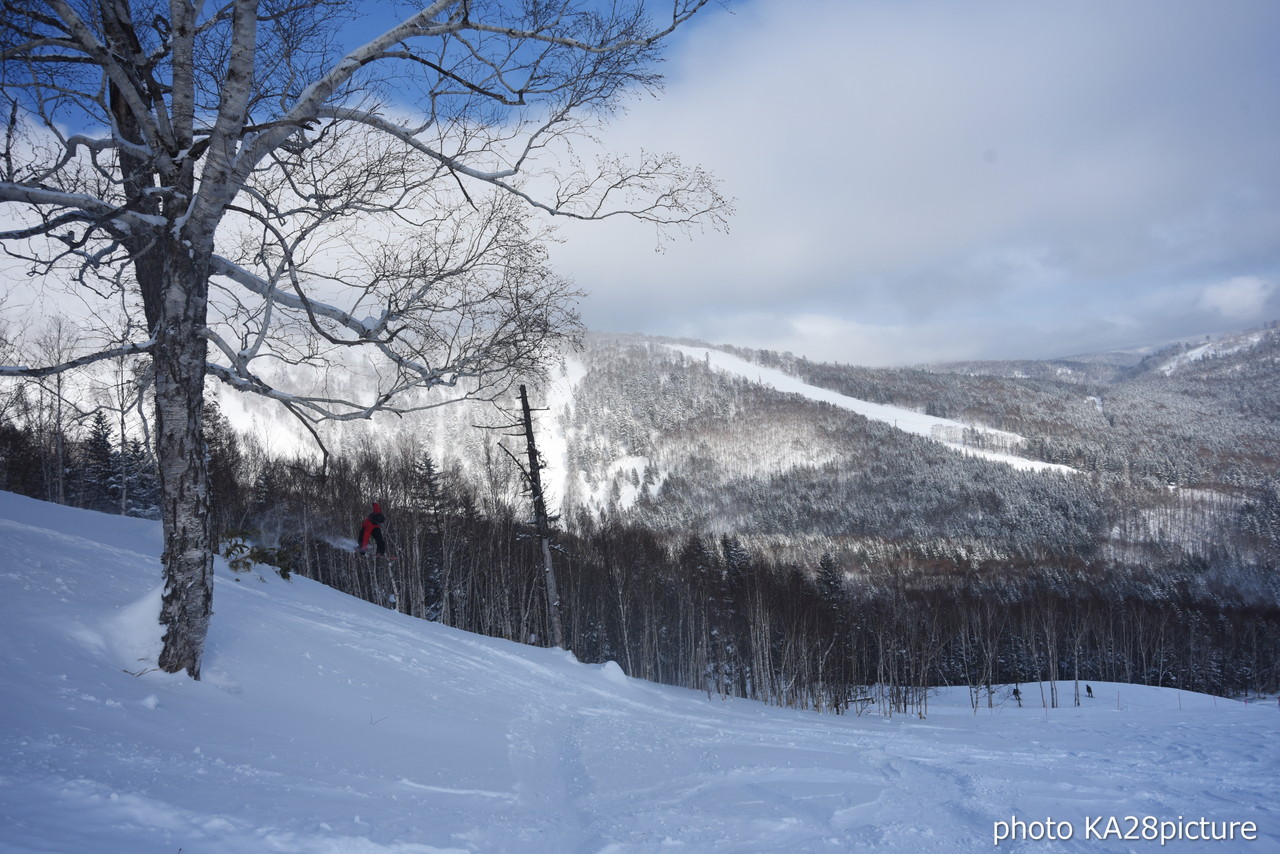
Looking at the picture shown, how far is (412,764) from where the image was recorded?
4180mm

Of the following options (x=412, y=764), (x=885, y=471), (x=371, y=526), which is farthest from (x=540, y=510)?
(x=885, y=471)

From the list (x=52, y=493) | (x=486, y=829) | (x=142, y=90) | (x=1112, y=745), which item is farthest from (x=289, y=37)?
(x=52, y=493)

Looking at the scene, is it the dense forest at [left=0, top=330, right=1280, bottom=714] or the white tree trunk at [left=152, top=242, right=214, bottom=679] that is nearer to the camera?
the white tree trunk at [left=152, top=242, right=214, bottom=679]

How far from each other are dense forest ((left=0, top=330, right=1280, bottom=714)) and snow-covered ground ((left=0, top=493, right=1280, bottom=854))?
1.71 metres

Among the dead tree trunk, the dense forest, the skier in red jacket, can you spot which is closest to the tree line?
the dense forest

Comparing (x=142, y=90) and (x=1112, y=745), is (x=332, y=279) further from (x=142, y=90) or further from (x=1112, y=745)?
(x=1112, y=745)

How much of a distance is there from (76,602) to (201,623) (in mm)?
1273

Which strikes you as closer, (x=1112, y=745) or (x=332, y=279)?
(x=332, y=279)

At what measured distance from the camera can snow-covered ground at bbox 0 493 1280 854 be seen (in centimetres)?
271

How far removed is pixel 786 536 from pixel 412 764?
11156 centimetres

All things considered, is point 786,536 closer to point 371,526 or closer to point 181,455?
point 371,526

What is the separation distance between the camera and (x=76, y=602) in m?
4.74

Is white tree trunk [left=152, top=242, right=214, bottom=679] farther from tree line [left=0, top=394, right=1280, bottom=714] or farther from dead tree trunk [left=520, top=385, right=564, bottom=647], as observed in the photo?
dead tree trunk [left=520, top=385, right=564, bottom=647]

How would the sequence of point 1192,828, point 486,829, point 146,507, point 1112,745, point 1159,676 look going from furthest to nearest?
1. point 1159,676
2. point 146,507
3. point 1112,745
4. point 1192,828
5. point 486,829
